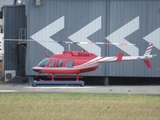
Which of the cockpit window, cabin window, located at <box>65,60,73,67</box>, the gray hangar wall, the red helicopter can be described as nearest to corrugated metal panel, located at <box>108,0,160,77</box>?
the gray hangar wall

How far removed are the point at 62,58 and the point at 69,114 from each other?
1364 centimetres

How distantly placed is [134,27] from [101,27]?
1972 mm

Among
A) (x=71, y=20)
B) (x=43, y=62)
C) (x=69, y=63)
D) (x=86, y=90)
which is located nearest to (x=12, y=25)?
(x=71, y=20)

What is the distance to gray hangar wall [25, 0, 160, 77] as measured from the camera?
90.7 feet

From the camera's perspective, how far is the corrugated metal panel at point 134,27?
27.6 meters

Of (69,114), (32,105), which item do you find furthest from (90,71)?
(69,114)

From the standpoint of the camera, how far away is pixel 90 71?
89.9ft

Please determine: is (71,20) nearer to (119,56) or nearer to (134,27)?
(134,27)

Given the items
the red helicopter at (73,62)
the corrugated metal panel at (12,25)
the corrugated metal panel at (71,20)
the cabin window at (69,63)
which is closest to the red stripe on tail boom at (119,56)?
the red helicopter at (73,62)

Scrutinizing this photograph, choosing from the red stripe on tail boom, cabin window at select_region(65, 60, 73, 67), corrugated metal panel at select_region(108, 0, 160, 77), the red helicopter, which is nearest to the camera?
the red stripe on tail boom

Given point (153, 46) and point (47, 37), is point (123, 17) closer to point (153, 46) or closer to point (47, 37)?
point (153, 46)

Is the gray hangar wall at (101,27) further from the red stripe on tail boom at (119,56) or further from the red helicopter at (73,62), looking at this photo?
the red stripe on tail boom at (119,56)

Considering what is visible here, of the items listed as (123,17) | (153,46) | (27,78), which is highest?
(123,17)

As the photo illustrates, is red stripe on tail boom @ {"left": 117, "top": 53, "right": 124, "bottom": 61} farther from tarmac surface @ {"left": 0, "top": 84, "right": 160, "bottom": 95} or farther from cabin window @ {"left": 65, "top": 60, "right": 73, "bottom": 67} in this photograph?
cabin window @ {"left": 65, "top": 60, "right": 73, "bottom": 67}
